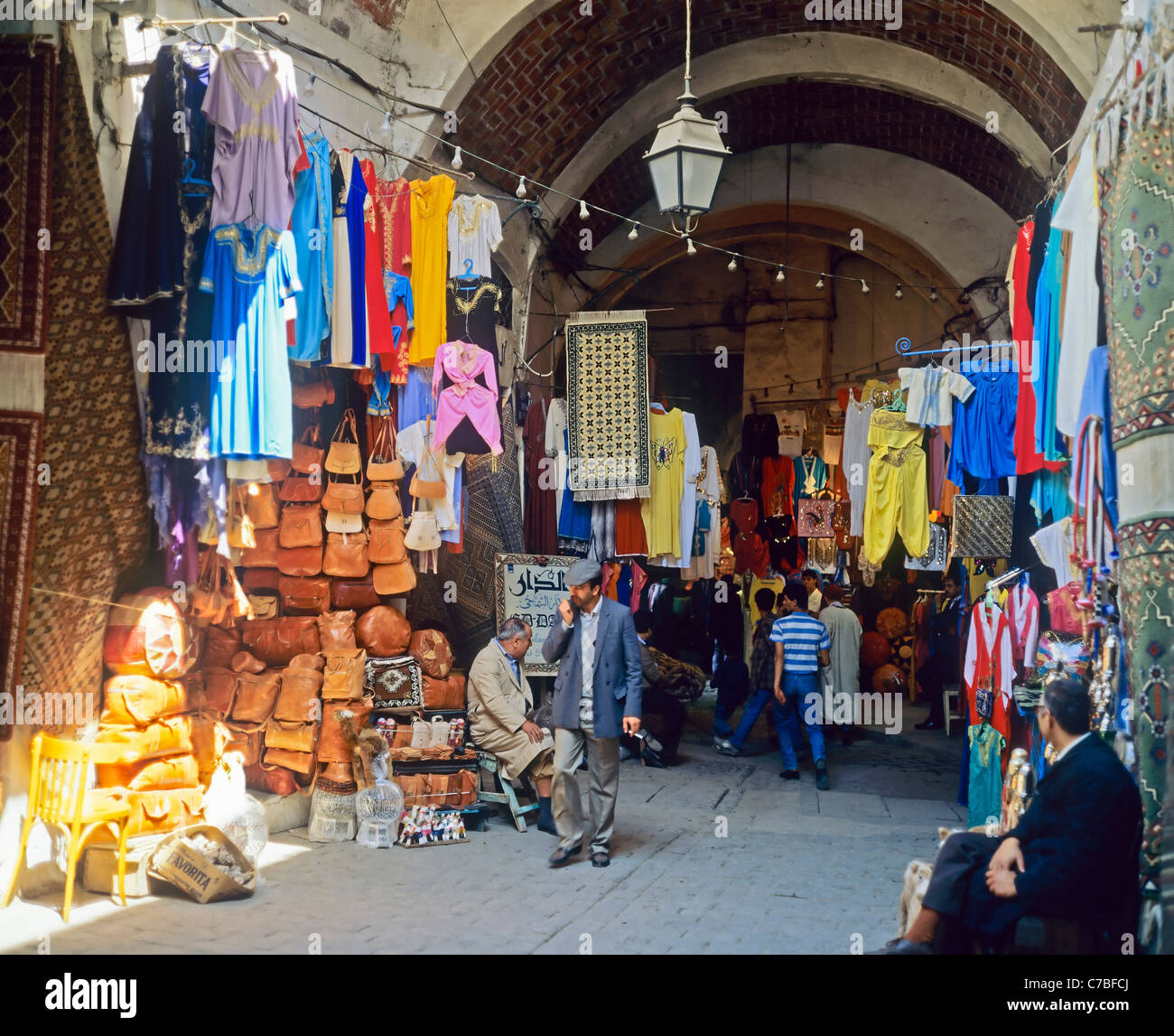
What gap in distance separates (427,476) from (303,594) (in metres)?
1.25

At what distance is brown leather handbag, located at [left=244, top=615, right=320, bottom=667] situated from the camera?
7.45 meters

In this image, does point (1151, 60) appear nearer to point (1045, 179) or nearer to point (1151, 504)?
point (1151, 504)

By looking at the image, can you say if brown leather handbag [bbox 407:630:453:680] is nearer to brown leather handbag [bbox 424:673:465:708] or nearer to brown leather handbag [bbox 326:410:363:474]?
brown leather handbag [bbox 424:673:465:708]

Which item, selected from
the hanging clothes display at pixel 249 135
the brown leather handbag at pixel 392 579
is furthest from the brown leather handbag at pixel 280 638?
the hanging clothes display at pixel 249 135

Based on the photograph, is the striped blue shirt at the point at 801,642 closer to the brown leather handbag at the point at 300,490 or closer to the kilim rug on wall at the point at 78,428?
the brown leather handbag at the point at 300,490

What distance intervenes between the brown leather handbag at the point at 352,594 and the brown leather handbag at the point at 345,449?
0.79m

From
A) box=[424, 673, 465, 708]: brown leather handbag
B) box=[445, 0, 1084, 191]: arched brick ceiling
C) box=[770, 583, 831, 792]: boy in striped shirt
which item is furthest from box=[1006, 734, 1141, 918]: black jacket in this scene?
box=[445, 0, 1084, 191]: arched brick ceiling

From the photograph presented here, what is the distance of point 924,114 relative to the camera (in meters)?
11.4

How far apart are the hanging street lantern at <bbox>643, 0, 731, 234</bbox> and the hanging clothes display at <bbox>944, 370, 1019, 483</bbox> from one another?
2.90m

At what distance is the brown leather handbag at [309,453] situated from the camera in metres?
7.44

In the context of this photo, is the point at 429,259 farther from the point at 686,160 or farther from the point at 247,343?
the point at 247,343

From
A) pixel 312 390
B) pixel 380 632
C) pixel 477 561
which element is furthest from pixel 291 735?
pixel 477 561

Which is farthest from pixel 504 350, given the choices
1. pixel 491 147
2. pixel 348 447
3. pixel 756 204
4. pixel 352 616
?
pixel 756 204

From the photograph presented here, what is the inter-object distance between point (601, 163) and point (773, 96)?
2.18 meters
